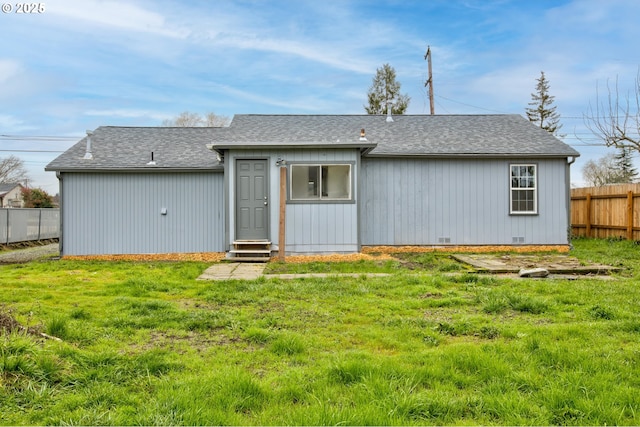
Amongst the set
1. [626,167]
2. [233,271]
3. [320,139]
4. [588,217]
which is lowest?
[233,271]

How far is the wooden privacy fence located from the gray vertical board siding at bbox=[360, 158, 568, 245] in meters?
2.43

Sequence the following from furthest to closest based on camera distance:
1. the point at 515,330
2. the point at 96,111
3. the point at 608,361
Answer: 1. the point at 96,111
2. the point at 515,330
3. the point at 608,361

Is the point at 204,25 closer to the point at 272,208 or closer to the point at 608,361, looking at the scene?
the point at 272,208

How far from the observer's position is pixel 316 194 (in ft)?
34.8

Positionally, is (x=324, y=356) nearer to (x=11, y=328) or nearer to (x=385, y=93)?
(x=11, y=328)

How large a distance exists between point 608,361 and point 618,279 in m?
4.59

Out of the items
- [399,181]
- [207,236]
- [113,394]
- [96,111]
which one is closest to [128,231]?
[207,236]

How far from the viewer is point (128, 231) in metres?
11.3

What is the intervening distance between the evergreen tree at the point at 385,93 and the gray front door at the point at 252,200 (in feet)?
69.7

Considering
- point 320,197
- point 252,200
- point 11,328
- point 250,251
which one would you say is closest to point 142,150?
point 252,200

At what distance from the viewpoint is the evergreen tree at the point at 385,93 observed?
98.8 ft

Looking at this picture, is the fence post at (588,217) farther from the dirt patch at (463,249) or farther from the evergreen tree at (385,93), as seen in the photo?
the evergreen tree at (385,93)

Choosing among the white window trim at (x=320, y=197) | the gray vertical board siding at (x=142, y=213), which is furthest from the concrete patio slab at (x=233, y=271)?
the gray vertical board siding at (x=142, y=213)

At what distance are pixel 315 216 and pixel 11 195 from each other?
49155 mm
